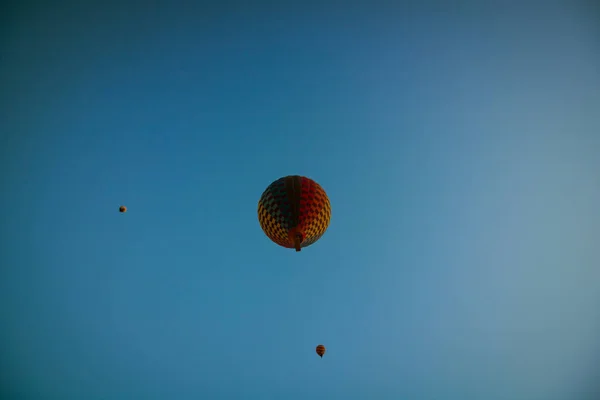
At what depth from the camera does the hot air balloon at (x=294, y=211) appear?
30.7 ft

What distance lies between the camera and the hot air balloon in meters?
9.36

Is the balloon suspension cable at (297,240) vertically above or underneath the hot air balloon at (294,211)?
underneath

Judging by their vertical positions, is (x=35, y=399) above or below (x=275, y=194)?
below

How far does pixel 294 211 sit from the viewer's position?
934cm

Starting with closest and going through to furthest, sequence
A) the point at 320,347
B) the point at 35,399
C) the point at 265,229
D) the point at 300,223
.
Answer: the point at 300,223
the point at 265,229
the point at 320,347
the point at 35,399

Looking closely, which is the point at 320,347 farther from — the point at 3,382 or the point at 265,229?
the point at 3,382

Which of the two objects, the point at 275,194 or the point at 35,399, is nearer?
the point at 275,194

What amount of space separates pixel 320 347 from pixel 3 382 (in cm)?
2374

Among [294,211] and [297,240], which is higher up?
[294,211]

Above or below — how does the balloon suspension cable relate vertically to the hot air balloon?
below

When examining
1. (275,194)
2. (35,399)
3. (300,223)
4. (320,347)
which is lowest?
(35,399)

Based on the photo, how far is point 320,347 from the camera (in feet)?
37.6

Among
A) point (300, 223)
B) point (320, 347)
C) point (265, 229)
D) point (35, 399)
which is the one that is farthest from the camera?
point (35, 399)

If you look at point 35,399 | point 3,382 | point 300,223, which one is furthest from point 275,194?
point 3,382
